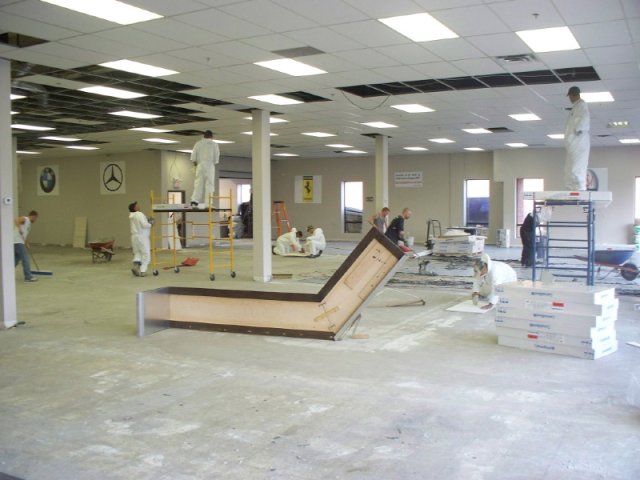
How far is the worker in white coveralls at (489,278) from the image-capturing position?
8109 millimetres

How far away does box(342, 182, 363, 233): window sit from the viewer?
23.2 m

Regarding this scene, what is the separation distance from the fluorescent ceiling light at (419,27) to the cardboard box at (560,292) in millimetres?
2862

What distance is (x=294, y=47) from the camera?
7266 millimetres

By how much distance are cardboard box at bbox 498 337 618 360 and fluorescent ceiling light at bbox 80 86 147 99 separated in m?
7.24

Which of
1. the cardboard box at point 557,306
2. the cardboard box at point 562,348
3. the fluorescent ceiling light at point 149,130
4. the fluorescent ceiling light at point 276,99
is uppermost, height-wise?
the fluorescent ceiling light at point 149,130

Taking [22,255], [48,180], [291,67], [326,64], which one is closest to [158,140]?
[22,255]

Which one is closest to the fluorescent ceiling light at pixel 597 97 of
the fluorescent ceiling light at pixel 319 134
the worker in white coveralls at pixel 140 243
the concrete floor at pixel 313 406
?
the concrete floor at pixel 313 406

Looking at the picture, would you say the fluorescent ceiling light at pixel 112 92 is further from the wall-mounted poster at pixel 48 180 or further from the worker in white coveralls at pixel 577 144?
the wall-mounted poster at pixel 48 180

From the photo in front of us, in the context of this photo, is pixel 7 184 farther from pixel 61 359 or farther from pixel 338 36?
pixel 338 36

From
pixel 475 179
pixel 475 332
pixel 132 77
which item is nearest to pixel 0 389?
pixel 475 332

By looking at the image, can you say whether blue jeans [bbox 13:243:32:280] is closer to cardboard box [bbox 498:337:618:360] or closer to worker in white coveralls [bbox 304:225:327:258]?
worker in white coveralls [bbox 304:225:327:258]

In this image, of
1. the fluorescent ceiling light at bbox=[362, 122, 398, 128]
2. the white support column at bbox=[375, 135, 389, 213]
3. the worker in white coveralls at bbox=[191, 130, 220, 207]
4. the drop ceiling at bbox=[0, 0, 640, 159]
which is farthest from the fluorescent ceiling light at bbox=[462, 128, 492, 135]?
the worker in white coveralls at bbox=[191, 130, 220, 207]

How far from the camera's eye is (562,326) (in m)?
5.71

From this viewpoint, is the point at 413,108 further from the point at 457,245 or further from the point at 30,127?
the point at 30,127
